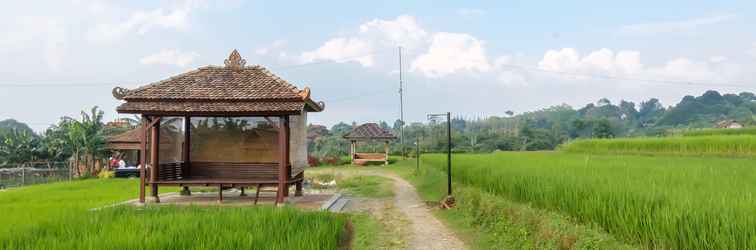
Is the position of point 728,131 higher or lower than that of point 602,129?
lower

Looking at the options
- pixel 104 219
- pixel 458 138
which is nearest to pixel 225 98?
pixel 104 219

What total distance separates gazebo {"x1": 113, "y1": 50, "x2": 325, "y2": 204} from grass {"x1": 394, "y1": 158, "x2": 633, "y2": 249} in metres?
3.48

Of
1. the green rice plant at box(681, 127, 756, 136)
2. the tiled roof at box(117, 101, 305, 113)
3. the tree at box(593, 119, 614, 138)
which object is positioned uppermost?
the tree at box(593, 119, 614, 138)

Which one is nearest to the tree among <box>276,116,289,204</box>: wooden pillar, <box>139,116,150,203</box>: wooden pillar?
<box>276,116,289,204</box>: wooden pillar

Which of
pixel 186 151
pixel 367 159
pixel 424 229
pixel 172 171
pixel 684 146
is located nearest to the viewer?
pixel 424 229

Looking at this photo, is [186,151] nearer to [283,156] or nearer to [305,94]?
[283,156]

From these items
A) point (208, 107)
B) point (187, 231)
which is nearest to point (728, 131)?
point (208, 107)

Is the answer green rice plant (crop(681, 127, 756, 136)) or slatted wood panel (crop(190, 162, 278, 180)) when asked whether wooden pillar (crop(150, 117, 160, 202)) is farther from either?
green rice plant (crop(681, 127, 756, 136))

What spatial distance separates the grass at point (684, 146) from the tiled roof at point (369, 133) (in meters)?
14.7

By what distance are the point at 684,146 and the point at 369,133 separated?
20852 millimetres

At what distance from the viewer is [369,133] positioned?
3403cm

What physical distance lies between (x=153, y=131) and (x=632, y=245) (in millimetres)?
9014

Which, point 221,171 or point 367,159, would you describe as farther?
point 367,159

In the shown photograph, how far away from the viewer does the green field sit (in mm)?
4438
